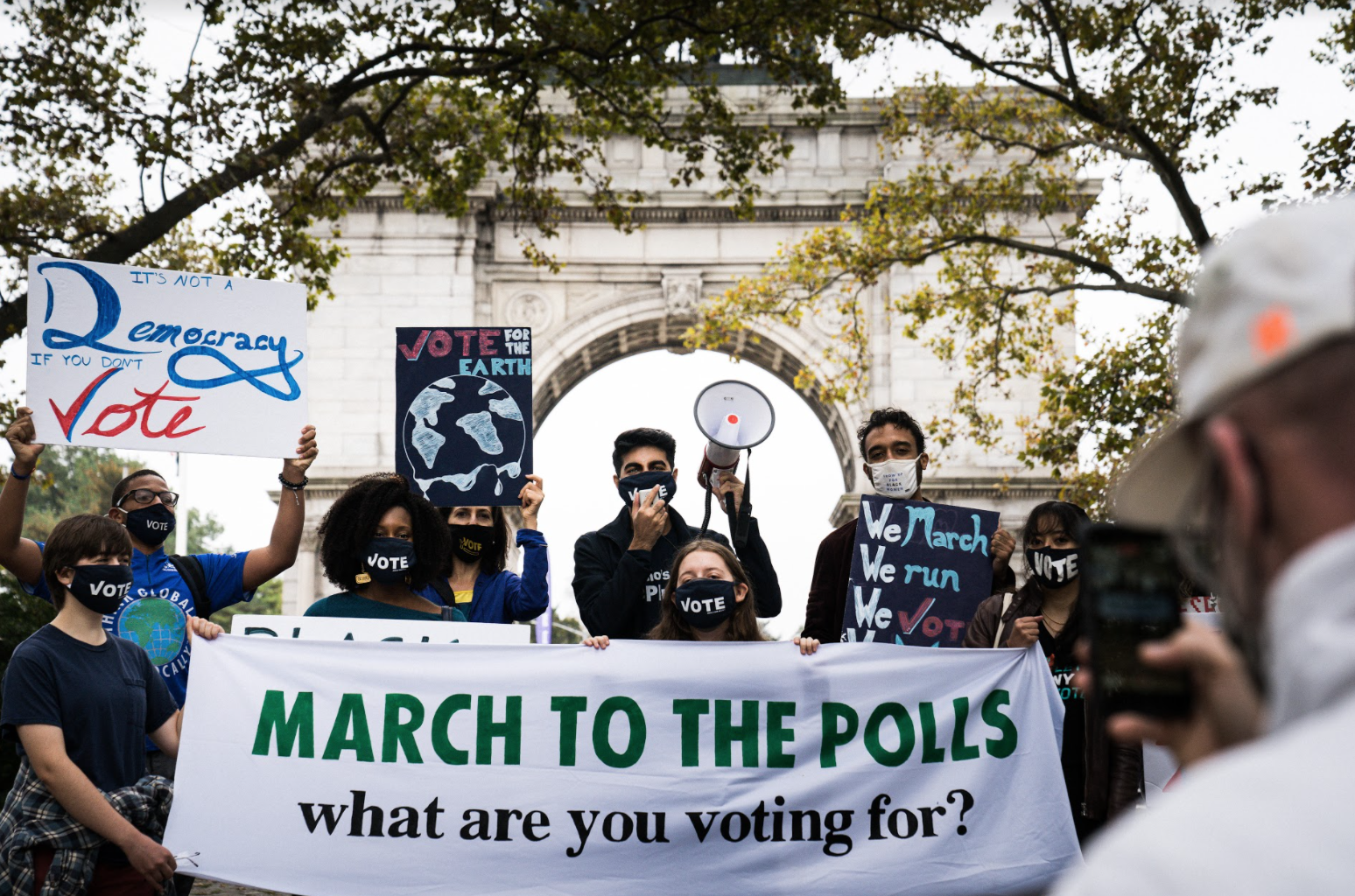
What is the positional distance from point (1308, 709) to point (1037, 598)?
5115 millimetres

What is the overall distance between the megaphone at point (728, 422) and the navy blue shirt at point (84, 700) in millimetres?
2743

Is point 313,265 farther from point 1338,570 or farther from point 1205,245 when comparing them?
point 1338,570

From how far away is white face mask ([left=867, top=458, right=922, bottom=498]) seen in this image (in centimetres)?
638

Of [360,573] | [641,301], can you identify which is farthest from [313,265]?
[641,301]

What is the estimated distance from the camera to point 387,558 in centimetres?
525

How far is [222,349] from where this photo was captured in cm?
641

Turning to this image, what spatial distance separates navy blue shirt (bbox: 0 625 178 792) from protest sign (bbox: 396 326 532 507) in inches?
86.0

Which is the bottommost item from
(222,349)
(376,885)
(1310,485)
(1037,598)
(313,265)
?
(376,885)

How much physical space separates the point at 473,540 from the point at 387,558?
1.22 meters

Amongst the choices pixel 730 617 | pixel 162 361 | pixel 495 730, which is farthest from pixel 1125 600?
pixel 162 361

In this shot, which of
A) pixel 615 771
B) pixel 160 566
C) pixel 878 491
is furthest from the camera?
pixel 878 491

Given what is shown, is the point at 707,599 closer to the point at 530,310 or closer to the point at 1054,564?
the point at 1054,564

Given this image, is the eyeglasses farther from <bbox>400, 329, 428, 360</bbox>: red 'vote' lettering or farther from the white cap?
the white cap

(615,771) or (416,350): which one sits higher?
(416,350)
